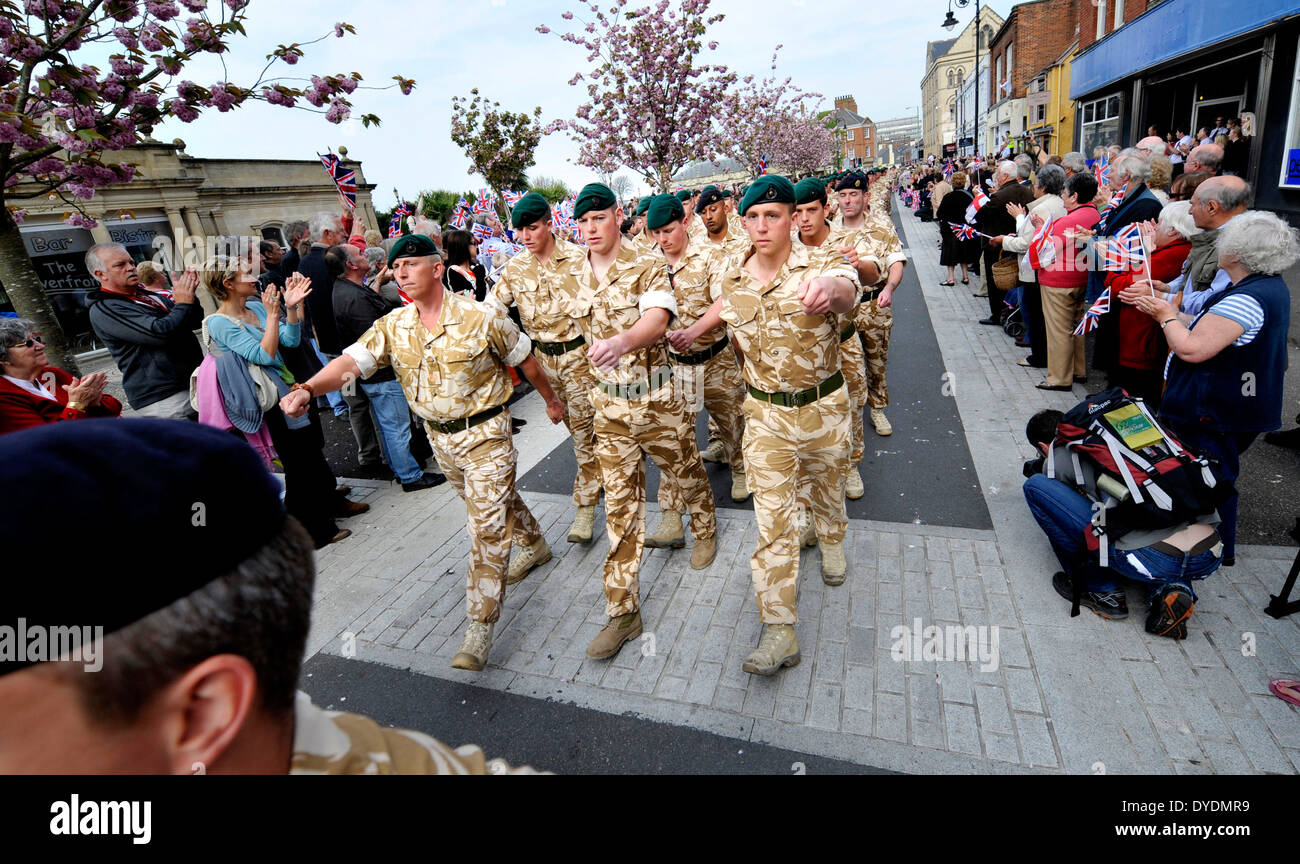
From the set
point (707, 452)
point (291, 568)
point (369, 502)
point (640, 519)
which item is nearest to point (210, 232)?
point (369, 502)

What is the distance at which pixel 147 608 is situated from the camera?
0.71m

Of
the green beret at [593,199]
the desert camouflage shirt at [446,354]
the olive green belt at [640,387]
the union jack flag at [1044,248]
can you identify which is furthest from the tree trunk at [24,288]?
the union jack flag at [1044,248]

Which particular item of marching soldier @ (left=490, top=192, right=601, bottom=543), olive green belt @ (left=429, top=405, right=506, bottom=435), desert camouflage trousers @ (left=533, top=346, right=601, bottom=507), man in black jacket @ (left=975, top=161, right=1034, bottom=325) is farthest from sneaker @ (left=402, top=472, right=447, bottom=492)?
man in black jacket @ (left=975, top=161, right=1034, bottom=325)

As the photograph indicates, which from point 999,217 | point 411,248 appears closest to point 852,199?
point 411,248

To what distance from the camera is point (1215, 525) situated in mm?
3256

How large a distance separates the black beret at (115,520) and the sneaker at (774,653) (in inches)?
111

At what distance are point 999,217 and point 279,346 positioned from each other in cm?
940

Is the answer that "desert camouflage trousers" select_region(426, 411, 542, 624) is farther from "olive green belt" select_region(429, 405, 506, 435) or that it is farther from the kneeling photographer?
the kneeling photographer

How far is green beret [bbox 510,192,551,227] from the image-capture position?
14.5ft

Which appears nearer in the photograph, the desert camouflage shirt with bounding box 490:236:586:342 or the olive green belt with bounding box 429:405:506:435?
the olive green belt with bounding box 429:405:506:435

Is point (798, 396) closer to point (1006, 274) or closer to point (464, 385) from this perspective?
point (464, 385)

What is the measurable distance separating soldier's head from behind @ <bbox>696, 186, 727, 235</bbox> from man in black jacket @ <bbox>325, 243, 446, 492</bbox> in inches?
→ 121

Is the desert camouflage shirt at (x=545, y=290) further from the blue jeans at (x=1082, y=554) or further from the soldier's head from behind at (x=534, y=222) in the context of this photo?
the blue jeans at (x=1082, y=554)

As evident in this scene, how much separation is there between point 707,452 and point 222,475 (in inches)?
214
